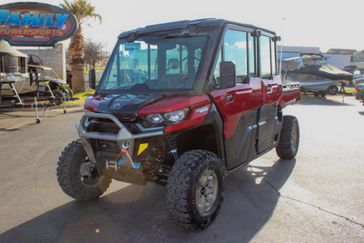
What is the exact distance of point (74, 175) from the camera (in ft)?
15.9

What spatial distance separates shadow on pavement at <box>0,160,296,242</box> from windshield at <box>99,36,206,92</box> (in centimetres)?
153

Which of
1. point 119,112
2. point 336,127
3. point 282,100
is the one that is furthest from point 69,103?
point 119,112

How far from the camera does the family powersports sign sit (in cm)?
1969

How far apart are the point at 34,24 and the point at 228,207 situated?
18164 millimetres

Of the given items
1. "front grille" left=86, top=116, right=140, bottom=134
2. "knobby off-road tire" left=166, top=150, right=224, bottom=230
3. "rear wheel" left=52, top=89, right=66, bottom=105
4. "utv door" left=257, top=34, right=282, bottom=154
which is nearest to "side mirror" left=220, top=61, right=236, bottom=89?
"knobby off-road tire" left=166, top=150, right=224, bottom=230

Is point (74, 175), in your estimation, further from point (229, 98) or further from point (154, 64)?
point (229, 98)

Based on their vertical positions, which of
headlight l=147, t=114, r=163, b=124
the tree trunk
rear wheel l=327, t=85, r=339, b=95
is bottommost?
headlight l=147, t=114, r=163, b=124

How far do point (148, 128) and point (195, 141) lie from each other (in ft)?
3.00

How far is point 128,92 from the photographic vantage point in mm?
4660

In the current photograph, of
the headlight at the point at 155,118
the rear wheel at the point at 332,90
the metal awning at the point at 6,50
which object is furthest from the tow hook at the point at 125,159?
the rear wheel at the point at 332,90

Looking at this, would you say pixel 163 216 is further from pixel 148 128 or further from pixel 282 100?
pixel 282 100

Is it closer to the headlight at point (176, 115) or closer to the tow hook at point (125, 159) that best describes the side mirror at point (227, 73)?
the headlight at point (176, 115)

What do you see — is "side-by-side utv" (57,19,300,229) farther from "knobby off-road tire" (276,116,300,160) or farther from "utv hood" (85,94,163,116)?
"knobby off-road tire" (276,116,300,160)

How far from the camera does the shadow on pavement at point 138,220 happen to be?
4.02 meters
